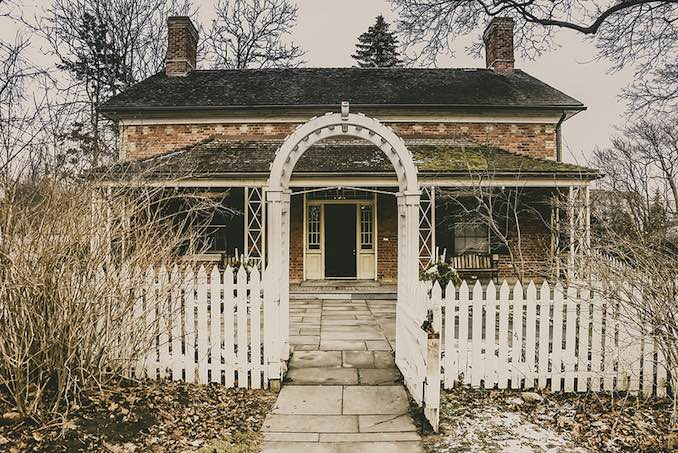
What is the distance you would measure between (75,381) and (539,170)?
11595mm

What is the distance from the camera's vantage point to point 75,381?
164 inches

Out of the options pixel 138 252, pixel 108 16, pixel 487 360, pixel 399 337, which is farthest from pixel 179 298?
pixel 108 16

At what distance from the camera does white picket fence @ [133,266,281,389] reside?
5.25 m

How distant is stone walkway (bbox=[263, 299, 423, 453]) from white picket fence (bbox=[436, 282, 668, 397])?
88 cm

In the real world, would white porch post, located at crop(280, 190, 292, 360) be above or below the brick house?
below

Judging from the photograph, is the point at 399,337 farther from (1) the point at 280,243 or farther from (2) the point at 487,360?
(1) the point at 280,243

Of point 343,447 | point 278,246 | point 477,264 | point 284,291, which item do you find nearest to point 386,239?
point 477,264

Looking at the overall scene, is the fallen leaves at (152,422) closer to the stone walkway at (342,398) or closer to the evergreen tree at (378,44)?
the stone walkway at (342,398)

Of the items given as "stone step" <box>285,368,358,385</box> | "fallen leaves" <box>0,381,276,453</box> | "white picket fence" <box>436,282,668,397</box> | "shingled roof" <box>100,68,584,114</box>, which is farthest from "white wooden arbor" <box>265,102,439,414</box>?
"shingled roof" <box>100,68,584,114</box>

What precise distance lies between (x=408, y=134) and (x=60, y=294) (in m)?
13.0

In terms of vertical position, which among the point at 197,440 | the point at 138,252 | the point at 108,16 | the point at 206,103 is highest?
the point at 108,16

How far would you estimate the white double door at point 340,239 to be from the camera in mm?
14617

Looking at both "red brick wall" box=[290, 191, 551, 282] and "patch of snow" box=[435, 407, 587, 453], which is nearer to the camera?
"patch of snow" box=[435, 407, 587, 453]

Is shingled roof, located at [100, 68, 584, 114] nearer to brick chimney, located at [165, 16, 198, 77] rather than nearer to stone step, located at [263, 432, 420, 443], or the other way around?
brick chimney, located at [165, 16, 198, 77]
